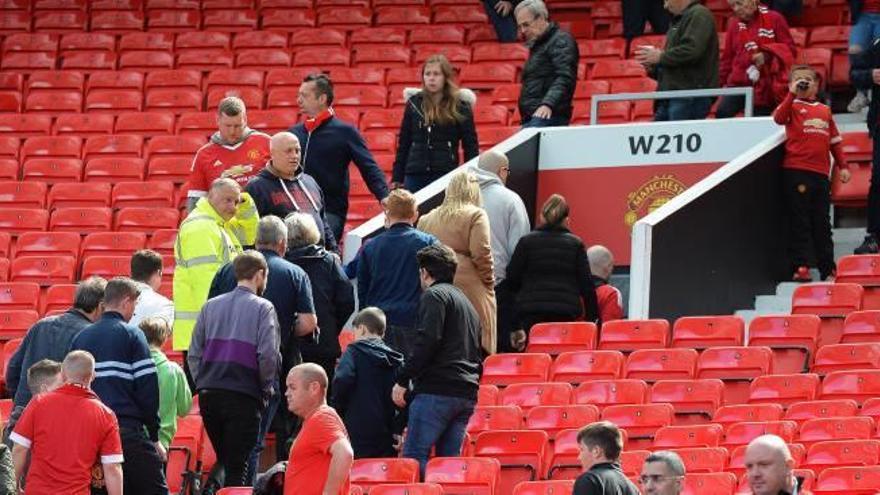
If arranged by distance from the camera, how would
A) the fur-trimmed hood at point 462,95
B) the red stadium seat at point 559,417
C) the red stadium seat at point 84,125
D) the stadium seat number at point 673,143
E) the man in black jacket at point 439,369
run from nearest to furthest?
the man in black jacket at point 439,369 < the red stadium seat at point 559,417 < the fur-trimmed hood at point 462,95 < the stadium seat number at point 673,143 < the red stadium seat at point 84,125

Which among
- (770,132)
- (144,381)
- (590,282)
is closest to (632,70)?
(770,132)

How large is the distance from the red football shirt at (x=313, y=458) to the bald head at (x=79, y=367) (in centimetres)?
120

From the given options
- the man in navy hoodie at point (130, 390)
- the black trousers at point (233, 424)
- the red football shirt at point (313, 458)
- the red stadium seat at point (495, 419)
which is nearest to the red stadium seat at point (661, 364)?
the red stadium seat at point (495, 419)

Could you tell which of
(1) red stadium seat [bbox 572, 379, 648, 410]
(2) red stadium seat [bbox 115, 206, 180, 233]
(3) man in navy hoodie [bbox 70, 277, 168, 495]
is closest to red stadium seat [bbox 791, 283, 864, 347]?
(1) red stadium seat [bbox 572, 379, 648, 410]

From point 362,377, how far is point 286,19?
9.68 meters

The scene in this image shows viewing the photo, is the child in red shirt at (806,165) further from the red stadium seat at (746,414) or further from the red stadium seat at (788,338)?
the red stadium seat at (746,414)

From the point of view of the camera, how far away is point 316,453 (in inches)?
393

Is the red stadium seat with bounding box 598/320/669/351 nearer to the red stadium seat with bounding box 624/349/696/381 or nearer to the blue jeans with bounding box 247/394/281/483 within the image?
the red stadium seat with bounding box 624/349/696/381

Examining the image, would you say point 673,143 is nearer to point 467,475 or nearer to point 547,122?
point 547,122

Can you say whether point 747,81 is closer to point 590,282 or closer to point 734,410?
point 590,282

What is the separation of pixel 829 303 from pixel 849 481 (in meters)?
3.29

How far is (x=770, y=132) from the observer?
1545 centimetres

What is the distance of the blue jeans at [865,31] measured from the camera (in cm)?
1648

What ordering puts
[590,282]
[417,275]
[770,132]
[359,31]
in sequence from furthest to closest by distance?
[359,31], [770,132], [590,282], [417,275]
